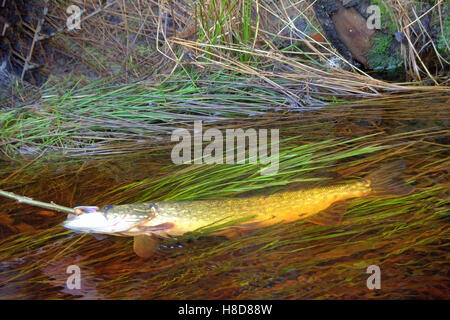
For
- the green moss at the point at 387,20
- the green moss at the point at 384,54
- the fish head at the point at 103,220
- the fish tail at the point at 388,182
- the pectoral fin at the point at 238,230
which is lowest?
the pectoral fin at the point at 238,230

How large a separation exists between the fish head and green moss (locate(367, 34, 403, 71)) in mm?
2984

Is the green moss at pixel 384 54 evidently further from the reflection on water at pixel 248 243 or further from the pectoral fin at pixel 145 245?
the pectoral fin at pixel 145 245

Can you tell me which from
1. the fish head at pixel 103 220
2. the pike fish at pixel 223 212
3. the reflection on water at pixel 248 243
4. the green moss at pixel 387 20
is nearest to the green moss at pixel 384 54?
the green moss at pixel 387 20

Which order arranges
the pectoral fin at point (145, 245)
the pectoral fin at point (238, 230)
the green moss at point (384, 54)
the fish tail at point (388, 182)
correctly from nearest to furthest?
the pectoral fin at point (145, 245) < the pectoral fin at point (238, 230) < the fish tail at point (388, 182) < the green moss at point (384, 54)

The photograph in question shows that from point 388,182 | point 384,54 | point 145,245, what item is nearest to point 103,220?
point 145,245

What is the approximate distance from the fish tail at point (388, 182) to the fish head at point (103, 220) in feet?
3.61

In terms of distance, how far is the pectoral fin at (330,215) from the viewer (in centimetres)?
221

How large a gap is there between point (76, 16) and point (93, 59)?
1.56ft

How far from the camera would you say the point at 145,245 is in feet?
7.01

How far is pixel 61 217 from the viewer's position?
2420 mm

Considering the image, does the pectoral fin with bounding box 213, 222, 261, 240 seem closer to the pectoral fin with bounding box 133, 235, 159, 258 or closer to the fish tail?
the pectoral fin with bounding box 133, 235, 159, 258

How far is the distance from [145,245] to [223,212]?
1.30ft

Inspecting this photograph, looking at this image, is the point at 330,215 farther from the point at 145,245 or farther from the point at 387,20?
the point at 387,20
